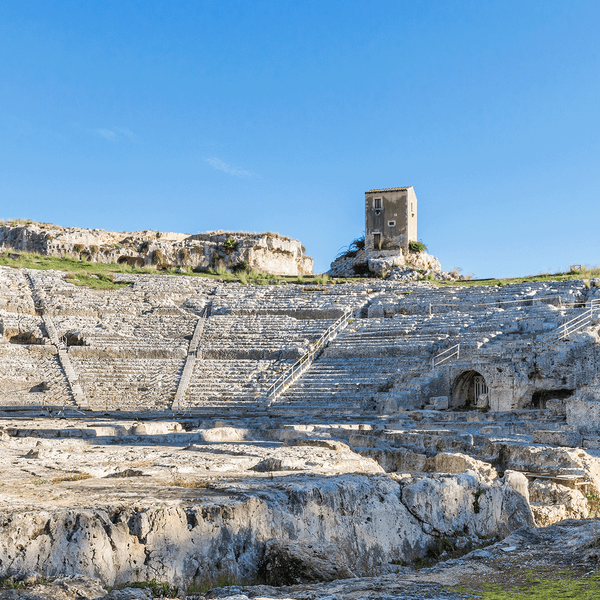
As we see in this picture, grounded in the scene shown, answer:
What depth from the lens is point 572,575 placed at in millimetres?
4055

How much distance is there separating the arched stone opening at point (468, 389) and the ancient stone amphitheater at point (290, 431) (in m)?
0.07

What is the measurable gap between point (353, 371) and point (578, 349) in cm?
615

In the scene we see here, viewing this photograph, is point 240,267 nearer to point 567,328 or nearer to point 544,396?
point 567,328

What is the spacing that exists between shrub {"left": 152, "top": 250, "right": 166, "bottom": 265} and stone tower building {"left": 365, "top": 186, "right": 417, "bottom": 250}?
A: 460 inches

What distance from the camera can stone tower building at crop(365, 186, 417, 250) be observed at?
36094 mm

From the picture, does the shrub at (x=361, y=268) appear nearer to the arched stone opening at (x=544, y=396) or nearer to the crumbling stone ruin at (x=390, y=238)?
the crumbling stone ruin at (x=390, y=238)

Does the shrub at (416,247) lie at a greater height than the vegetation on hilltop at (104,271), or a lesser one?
greater

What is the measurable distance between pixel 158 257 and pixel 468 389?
2331cm

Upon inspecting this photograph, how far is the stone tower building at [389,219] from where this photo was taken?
36094 millimetres

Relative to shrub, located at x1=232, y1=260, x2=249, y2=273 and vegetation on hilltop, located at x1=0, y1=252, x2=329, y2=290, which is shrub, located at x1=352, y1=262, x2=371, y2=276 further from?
shrub, located at x1=232, y1=260, x2=249, y2=273

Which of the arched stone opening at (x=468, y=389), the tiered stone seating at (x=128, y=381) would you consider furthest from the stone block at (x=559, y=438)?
the tiered stone seating at (x=128, y=381)

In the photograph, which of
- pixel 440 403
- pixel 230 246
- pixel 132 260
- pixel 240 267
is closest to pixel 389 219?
pixel 240 267

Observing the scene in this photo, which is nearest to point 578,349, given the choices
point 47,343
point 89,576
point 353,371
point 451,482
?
point 353,371

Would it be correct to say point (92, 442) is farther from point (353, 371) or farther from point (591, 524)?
point (353, 371)
